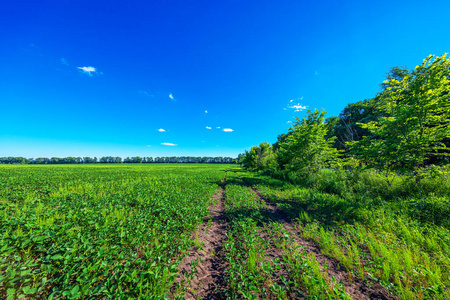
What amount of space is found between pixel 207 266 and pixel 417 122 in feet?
41.7

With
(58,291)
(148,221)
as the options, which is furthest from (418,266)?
(148,221)

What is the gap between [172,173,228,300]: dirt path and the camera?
2.98 meters

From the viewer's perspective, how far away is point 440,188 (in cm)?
729

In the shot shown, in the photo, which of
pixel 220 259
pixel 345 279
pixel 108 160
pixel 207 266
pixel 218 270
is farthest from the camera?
pixel 108 160

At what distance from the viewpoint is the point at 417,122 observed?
23.9 feet

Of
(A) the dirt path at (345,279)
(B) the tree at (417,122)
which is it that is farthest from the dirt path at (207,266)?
(B) the tree at (417,122)

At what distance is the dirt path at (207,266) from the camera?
298 cm

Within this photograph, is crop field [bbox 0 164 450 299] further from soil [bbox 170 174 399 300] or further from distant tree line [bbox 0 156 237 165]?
distant tree line [bbox 0 156 237 165]

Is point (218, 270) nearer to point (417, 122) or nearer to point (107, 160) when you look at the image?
point (417, 122)

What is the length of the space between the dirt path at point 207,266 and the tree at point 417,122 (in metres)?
10.5

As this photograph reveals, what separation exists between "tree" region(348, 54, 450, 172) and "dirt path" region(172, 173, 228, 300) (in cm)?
1053

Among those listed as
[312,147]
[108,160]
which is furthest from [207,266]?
[108,160]

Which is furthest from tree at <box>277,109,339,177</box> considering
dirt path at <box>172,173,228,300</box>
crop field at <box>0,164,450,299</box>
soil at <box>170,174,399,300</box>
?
dirt path at <box>172,173,228,300</box>

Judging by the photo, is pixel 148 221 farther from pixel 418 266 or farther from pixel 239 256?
pixel 418 266
